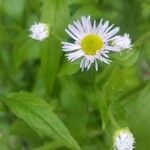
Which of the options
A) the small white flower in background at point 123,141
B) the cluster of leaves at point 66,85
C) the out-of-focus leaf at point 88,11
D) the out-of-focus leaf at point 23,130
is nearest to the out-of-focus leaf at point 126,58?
the cluster of leaves at point 66,85

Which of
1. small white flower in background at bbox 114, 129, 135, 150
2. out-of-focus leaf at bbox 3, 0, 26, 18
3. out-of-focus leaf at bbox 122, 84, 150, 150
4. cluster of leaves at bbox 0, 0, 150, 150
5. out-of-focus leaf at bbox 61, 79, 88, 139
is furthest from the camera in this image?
out-of-focus leaf at bbox 3, 0, 26, 18

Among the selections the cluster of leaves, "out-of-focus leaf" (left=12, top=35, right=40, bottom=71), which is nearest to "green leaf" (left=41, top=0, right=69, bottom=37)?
the cluster of leaves

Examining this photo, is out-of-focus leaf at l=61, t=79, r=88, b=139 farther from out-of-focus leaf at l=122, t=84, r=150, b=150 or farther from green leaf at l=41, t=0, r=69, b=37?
green leaf at l=41, t=0, r=69, b=37

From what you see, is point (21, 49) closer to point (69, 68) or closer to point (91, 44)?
point (69, 68)

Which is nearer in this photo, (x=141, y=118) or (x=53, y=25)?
(x=53, y=25)

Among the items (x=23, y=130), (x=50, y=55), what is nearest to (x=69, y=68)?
(x=50, y=55)

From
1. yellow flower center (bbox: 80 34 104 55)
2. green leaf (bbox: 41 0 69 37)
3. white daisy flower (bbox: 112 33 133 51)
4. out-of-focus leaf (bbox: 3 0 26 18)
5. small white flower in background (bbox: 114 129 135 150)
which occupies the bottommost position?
small white flower in background (bbox: 114 129 135 150)
